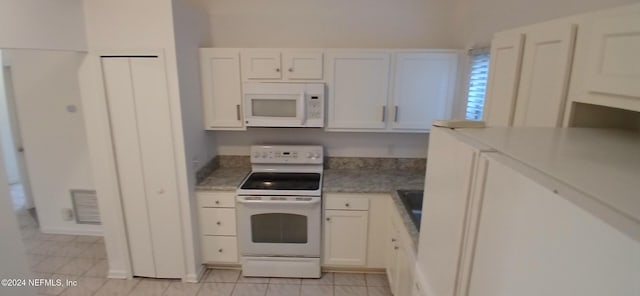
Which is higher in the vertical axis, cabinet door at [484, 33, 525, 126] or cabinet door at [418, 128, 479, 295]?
cabinet door at [484, 33, 525, 126]

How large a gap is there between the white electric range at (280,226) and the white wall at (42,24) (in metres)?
1.63

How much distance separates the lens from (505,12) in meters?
2.11

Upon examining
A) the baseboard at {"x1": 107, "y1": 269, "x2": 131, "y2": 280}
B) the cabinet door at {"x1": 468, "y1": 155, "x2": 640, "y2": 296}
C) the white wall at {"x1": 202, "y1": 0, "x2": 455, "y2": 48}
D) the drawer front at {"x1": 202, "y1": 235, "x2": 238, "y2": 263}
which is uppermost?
the white wall at {"x1": 202, "y1": 0, "x2": 455, "y2": 48}

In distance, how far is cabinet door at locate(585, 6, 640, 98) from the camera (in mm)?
807

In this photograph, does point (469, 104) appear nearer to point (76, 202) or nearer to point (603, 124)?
point (603, 124)

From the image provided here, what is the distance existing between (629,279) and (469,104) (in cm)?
246

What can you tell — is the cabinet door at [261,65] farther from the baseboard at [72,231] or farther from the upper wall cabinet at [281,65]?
the baseboard at [72,231]

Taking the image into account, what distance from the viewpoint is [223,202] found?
8.74ft

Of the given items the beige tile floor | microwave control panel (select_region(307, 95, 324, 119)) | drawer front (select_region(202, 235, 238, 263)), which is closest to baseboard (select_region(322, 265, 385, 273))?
the beige tile floor

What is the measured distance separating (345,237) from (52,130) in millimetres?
3186

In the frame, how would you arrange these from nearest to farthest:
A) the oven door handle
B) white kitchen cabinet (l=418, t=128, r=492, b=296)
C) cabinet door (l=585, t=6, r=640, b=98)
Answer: cabinet door (l=585, t=6, r=640, b=98) → white kitchen cabinet (l=418, t=128, r=492, b=296) → the oven door handle

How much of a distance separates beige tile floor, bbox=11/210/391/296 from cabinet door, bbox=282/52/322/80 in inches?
72.8

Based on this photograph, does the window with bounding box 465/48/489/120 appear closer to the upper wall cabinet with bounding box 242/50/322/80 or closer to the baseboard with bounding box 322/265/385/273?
the upper wall cabinet with bounding box 242/50/322/80

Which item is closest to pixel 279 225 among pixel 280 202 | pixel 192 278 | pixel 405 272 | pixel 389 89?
pixel 280 202
